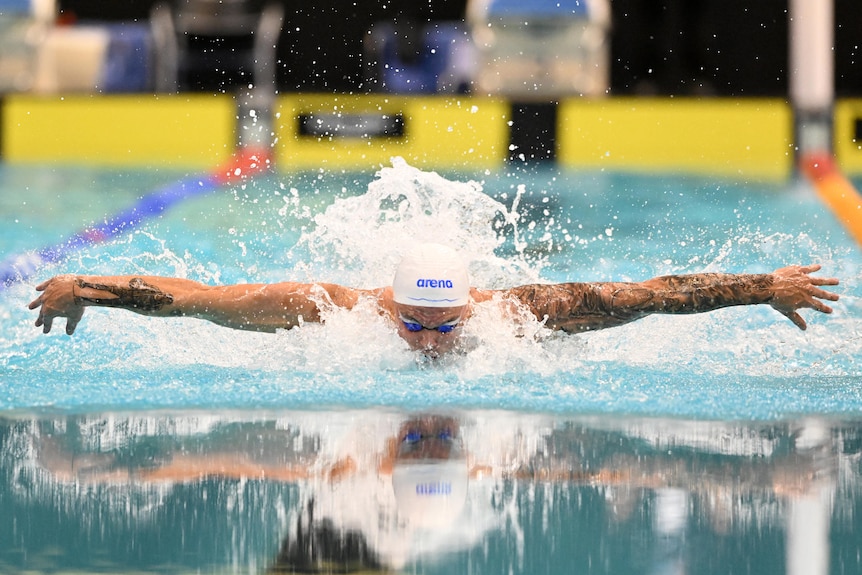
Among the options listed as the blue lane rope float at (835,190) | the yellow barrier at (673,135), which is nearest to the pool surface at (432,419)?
the blue lane rope float at (835,190)

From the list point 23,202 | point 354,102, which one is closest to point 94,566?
point 23,202

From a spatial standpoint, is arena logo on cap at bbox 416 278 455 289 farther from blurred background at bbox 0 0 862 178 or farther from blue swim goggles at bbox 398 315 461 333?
blurred background at bbox 0 0 862 178

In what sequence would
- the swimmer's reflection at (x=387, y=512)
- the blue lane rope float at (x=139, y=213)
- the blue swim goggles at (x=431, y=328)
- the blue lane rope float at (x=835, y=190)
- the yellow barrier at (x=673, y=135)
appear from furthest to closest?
the yellow barrier at (x=673, y=135) < the blue lane rope float at (x=835, y=190) < the blue lane rope float at (x=139, y=213) < the blue swim goggles at (x=431, y=328) < the swimmer's reflection at (x=387, y=512)

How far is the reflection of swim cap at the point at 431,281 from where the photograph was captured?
418 centimetres

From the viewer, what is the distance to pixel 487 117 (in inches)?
399

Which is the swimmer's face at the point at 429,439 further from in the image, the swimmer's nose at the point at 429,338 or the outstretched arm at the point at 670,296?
the outstretched arm at the point at 670,296

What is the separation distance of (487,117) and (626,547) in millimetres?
7606

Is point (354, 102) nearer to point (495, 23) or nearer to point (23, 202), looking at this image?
point (495, 23)

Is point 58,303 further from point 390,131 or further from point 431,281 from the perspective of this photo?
point 390,131

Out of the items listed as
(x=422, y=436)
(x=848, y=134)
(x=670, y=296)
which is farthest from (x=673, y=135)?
(x=422, y=436)

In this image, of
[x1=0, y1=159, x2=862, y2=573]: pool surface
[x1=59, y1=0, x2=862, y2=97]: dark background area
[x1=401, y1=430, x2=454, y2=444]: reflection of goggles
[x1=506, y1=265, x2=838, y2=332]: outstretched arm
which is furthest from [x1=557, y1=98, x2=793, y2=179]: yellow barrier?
[x1=401, y1=430, x2=454, y2=444]: reflection of goggles

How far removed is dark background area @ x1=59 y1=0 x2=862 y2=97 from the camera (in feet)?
36.7

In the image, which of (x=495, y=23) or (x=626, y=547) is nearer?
(x=626, y=547)

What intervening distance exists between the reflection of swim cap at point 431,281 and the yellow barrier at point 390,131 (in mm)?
5793
